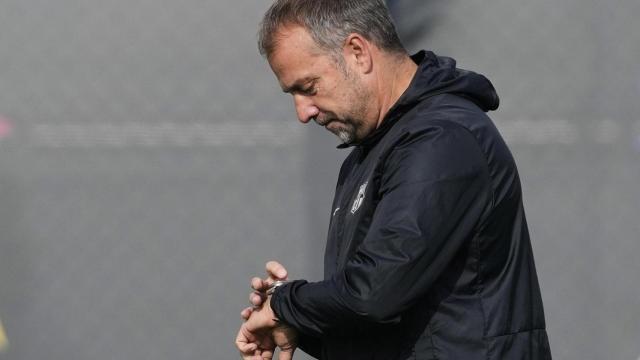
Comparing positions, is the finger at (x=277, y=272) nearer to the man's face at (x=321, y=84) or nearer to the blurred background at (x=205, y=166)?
the man's face at (x=321, y=84)

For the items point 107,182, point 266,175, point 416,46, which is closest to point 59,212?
point 107,182

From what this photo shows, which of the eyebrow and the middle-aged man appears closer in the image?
the middle-aged man

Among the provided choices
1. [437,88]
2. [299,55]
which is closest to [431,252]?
[437,88]

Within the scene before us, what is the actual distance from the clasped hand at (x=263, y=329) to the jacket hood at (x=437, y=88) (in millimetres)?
343

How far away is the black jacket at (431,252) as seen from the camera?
6.02ft

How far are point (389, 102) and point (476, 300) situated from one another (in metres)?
0.43

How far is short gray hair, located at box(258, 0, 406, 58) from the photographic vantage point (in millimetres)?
2041

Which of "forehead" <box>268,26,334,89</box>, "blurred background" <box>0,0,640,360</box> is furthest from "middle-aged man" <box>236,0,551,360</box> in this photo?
"blurred background" <box>0,0,640,360</box>

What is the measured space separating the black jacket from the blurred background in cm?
142

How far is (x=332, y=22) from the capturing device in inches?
80.5

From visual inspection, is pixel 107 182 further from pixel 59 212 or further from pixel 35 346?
pixel 35 346

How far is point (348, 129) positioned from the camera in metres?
2.11

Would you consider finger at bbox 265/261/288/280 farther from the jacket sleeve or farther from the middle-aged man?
the jacket sleeve

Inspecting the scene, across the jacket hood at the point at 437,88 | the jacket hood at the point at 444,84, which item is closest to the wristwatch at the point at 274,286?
the jacket hood at the point at 437,88
